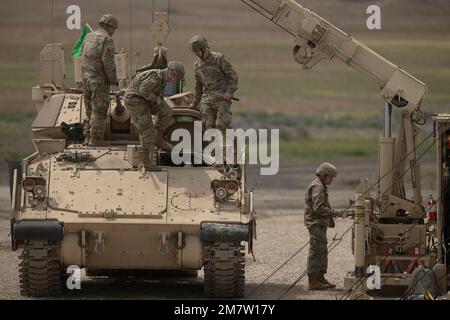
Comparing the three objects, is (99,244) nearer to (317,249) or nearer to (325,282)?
(317,249)

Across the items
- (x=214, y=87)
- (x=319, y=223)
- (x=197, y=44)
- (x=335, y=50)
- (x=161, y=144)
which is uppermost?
(x=197, y=44)

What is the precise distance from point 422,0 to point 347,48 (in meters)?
24.0

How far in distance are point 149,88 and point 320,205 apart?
277 centimetres

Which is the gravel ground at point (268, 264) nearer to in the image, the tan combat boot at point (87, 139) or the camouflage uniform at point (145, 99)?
the tan combat boot at point (87, 139)

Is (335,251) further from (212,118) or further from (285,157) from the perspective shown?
(285,157)

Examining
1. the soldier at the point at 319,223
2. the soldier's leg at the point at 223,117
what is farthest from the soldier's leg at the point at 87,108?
the soldier at the point at 319,223

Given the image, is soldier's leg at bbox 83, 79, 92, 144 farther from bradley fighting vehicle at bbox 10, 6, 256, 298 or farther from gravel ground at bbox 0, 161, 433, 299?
gravel ground at bbox 0, 161, 433, 299

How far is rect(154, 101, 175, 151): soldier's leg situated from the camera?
2812cm

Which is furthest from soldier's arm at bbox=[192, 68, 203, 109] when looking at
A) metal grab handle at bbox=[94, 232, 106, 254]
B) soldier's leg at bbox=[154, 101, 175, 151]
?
metal grab handle at bbox=[94, 232, 106, 254]

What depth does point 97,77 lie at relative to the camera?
28625 millimetres

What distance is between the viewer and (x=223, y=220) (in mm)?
26625

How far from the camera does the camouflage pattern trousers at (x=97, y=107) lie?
28438 mm

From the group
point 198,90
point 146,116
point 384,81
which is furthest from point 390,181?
point 146,116

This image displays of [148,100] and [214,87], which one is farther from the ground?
[214,87]
